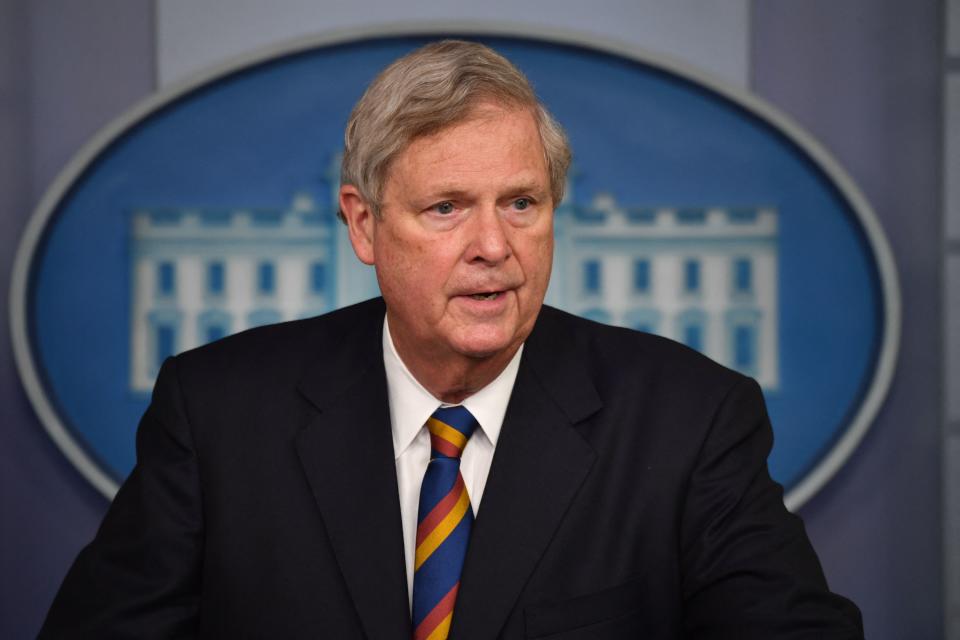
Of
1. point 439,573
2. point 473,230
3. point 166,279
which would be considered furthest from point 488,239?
point 166,279

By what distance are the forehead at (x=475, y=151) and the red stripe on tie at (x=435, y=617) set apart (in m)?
0.54

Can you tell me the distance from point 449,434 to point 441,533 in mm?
150

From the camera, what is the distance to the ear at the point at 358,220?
5.10ft

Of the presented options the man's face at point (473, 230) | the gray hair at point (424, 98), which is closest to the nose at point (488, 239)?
the man's face at point (473, 230)

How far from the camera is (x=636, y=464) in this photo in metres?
1.53

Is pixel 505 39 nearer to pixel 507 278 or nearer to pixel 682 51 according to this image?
pixel 682 51

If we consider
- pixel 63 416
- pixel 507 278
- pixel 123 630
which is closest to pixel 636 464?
pixel 507 278

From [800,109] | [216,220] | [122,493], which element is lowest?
[122,493]

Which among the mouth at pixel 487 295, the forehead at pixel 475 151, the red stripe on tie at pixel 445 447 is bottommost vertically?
the red stripe on tie at pixel 445 447

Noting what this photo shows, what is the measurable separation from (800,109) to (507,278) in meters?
1.03

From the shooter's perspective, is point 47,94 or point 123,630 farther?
point 47,94

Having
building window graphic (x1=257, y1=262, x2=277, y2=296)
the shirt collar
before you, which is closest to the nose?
the shirt collar

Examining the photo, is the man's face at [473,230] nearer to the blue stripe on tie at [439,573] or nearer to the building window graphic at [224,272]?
the blue stripe on tie at [439,573]

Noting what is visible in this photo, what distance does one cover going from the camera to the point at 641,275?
2.19 m
